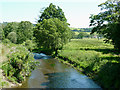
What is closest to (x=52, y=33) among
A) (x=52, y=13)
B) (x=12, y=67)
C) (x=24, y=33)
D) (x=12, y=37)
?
(x=52, y=13)

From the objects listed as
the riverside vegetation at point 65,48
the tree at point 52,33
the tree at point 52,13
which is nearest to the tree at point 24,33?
the riverside vegetation at point 65,48

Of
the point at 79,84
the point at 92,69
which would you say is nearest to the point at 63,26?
the point at 92,69

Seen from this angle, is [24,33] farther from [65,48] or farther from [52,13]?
[65,48]

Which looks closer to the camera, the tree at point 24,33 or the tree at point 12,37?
the tree at point 12,37

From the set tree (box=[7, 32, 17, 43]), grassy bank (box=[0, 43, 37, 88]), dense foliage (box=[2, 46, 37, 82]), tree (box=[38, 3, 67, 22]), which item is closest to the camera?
grassy bank (box=[0, 43, 37, 88])

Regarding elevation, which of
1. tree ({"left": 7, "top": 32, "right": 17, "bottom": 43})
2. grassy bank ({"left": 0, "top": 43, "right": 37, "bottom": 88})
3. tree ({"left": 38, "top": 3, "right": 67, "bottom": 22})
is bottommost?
grassy bank ({"left": 0, "top": 43, "right": 37, "bottom": 88})

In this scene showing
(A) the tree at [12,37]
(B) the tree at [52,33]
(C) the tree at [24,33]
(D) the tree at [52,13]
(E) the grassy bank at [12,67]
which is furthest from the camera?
(C) the tree at [24,33]

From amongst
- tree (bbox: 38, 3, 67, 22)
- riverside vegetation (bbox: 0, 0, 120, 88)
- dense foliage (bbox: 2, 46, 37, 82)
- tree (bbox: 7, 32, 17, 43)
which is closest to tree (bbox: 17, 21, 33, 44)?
riverside vegetation (bbox: 0, 0, 120, 88)

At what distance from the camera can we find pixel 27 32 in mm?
65250

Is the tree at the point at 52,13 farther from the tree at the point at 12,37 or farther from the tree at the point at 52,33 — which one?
the tree at the point at 12,37

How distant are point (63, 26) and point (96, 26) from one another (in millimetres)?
10348

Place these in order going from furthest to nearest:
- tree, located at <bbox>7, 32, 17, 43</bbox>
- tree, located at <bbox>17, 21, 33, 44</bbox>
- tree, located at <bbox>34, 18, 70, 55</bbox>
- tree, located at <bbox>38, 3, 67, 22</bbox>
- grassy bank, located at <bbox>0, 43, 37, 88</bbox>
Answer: tree, located at <bbox>17, 21, 33, 44</bbox> → tree, located at <bbox>7, 32, 17, 43</bbox> → tree, located at <bbox>38, 3, 67, 22</bbox> → tree, located at <bbox>34, 18, 70, 55</bbox> → grassy bank, located at <bbox>0, 43, 37, 88</bbox>

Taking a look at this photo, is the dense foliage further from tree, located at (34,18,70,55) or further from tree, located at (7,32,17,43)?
tree, located at (7,32,17,43)

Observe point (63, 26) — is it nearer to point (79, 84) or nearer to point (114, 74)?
point (79, 84)
